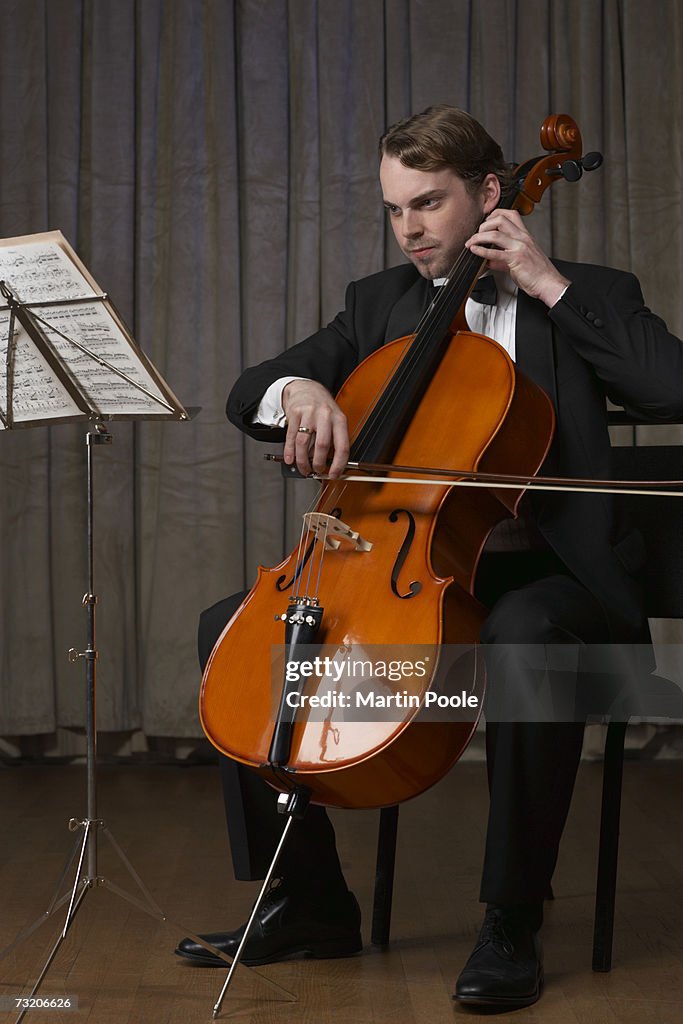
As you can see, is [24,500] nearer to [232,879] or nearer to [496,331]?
[232,879]

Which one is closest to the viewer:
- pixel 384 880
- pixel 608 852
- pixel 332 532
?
pixel 332 532

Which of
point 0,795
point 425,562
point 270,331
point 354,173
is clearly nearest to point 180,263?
point 270,331

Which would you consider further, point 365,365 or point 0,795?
point 0,795

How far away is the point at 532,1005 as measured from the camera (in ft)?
4.46

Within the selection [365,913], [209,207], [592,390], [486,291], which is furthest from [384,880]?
[209,207]

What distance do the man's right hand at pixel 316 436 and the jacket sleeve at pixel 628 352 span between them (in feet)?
1.14

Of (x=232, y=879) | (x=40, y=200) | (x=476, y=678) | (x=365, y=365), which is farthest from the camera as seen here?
(x=40, y=200)

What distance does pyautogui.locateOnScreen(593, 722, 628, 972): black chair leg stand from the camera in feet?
4.79

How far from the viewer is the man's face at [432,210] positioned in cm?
165

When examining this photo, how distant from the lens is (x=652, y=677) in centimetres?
155

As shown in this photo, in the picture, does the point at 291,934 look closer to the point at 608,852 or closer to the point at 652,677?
the point at 608,852

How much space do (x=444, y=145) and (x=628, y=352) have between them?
0.39 meters

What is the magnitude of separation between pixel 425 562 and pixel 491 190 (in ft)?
2.16

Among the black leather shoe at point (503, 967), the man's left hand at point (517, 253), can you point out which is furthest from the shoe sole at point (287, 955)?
the man's left hand at point (517, 253)
